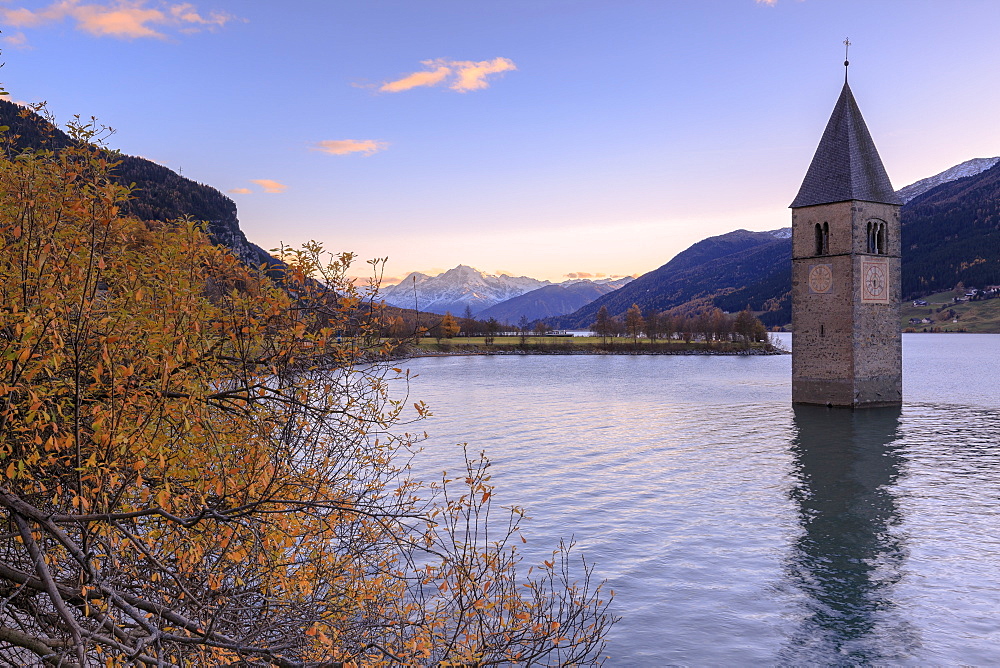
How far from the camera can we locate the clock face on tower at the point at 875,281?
4625 centimetres

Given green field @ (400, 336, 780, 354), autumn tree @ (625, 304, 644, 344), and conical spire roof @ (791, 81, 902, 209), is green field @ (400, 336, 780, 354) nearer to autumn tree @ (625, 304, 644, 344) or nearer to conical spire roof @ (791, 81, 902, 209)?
autumn tree @ (625, 304, 644, 344)

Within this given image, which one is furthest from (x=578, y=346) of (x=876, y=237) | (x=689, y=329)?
(x=876, y=237)

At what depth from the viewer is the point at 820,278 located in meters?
47.5

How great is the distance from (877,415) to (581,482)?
29.2 m

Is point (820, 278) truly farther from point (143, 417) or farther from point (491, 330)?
point (491, 330)

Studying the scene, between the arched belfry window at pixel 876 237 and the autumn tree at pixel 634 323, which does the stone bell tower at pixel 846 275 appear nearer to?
the arched belfry window at pixel 876 237

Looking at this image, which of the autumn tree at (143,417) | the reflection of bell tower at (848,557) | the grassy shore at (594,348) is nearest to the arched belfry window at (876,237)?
the reflection of bell tower at (848,557)

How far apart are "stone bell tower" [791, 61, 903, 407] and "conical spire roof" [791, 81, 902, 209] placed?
7cm

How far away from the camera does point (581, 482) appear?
85.5 feet

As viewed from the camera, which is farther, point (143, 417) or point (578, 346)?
point (578, 346)

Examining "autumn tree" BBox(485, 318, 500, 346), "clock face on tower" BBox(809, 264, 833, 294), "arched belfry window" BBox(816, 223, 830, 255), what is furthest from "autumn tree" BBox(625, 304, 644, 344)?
"clock face on tower" BBox(809, 264, 833, 294)

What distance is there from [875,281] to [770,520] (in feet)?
106

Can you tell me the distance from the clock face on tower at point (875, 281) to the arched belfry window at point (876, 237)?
2.79 feet

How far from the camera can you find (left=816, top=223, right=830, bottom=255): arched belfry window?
48.0 m
